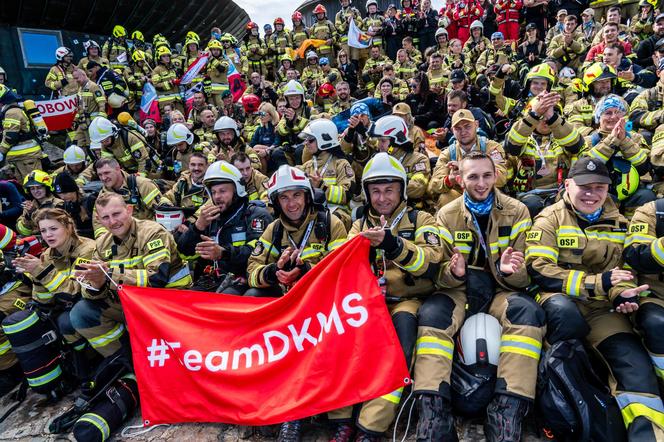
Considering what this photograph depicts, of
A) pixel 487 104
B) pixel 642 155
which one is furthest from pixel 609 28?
pixel 642 155

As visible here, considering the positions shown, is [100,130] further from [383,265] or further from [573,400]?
[573,400]

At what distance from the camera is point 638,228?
12.1ft

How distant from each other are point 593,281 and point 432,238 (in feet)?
4.41

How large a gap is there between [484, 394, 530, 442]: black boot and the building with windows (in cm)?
2049

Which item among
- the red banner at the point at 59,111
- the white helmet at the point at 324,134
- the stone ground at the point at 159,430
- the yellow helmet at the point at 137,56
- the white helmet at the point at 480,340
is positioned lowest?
Answer: the stone ground at the point at 159,430

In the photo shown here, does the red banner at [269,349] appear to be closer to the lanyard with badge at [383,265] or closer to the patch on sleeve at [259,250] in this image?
the lanyard with badge at [383,265]

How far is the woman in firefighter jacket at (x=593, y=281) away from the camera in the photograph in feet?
10.8

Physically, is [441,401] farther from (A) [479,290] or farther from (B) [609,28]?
(B) [609,28]

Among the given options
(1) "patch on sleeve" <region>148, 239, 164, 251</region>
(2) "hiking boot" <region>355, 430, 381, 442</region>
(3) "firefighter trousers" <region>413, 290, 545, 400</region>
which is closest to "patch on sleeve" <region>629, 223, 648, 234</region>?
(3) "firefighter trousers" <region>413, 290, 545, 400</region>

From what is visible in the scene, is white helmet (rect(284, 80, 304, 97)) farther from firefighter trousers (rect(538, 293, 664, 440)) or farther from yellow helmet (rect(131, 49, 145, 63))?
yellow helmet (rect(131, 49, 145, 63))

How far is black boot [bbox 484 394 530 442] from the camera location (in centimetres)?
318

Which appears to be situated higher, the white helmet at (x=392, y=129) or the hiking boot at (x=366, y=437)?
the white helmet at (x=392, y=129)

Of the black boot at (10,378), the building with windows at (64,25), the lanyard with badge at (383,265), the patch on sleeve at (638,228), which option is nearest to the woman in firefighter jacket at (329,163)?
the lanyard with badge at (383,265)

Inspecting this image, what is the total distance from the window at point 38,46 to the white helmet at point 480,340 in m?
21.2
